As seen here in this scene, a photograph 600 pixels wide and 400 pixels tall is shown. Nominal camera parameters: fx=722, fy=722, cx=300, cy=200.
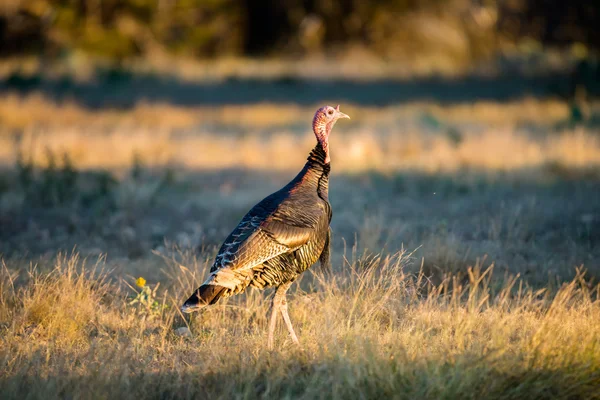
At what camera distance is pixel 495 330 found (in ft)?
15.8

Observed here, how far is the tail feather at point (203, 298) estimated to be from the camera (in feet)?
15.8

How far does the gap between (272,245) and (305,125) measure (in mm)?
12997

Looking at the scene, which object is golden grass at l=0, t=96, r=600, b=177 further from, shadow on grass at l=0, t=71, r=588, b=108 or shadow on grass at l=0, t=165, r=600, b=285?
shadow on grass at l=0, t=71, r=588, b=108

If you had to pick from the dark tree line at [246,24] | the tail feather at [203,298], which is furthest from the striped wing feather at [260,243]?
the dark tree line at [246,24]

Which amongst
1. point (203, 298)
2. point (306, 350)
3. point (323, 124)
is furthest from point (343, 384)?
point (323, 124)

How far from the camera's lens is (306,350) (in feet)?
16.3

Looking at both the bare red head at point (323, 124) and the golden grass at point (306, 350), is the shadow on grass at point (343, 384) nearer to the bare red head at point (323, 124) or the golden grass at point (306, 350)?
the golden grass at point (306, 350)

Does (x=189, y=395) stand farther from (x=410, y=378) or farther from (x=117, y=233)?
(x=117, y=233)

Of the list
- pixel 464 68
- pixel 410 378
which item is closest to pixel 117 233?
pixel 410 378

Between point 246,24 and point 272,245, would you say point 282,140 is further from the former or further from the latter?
point 246,24

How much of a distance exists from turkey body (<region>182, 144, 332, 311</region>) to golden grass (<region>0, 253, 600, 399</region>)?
0.38 meters

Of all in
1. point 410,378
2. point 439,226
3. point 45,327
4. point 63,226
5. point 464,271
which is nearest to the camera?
point 410,378

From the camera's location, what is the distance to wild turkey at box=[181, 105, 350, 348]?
197 inches

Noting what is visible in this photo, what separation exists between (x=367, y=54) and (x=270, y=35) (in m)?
7.23
